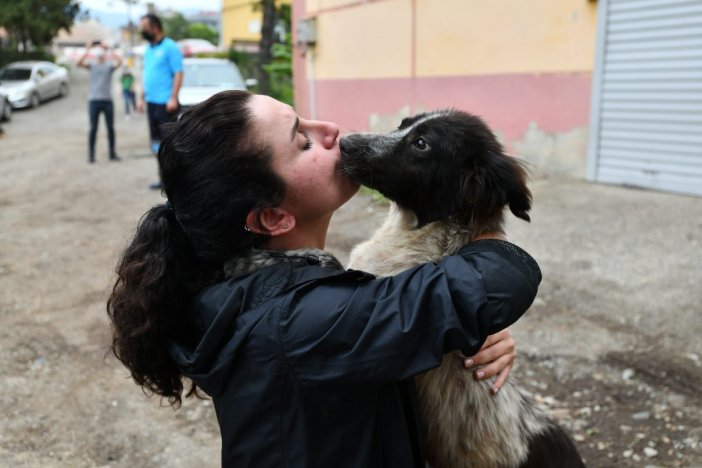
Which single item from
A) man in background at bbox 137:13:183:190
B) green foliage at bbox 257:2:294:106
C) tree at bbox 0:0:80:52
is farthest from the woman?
tree at bbox 0:0:80:52

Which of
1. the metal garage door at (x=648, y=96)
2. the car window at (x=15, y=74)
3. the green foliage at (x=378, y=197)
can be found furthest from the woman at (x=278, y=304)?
the car window at (x=15, y=74)

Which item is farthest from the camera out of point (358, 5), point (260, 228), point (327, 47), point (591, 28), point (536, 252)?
point (327, 47)

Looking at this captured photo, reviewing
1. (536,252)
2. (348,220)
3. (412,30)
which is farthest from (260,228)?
(412,30)

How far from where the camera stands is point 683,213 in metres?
6.96

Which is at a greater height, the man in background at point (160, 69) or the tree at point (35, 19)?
the tree at point (35, 19)

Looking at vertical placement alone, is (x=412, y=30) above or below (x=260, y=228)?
above

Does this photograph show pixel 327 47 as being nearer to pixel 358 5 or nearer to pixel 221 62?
pixel 358 5

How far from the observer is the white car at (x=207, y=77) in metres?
13.9

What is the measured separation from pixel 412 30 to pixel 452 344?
11.0 metres

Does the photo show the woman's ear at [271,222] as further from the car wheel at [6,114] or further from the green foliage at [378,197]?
the car wheel at [6,114]

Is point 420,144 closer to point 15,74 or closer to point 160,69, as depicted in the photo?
point 160,69

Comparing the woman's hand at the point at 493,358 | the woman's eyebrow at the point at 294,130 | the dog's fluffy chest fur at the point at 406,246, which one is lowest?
the woman's hand at the point at 493,358

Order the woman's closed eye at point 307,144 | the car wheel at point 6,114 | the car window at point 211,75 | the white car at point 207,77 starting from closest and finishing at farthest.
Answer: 1. the woman's closed eye at point 307,144
2. the white car at point 207,77
3. the car window at point 211,75
4. the car wheel at point 6,114

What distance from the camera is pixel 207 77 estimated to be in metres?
14.6
